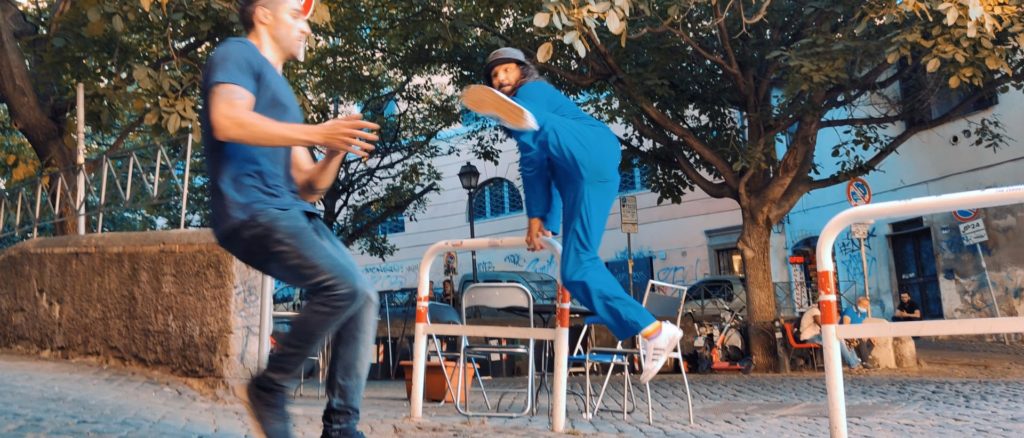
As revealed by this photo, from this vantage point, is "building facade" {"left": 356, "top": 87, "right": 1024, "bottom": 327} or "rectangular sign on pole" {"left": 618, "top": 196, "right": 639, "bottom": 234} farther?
"building facade" {"left": 356, "top": 87, "right": 1024, "bottom": 327}

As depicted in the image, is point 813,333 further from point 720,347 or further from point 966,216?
point 966,216

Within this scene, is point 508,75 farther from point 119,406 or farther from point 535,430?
point 119,406

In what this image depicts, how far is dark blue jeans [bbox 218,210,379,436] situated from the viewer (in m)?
2.75

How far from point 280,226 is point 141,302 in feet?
14.3

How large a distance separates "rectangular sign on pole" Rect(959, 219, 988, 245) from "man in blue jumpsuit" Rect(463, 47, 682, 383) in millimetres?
14027

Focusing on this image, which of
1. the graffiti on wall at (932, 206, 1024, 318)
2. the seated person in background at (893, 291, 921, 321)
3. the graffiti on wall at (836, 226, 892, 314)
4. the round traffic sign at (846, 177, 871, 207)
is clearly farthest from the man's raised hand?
the graffiti on wall at (836, 226, 892, 314)

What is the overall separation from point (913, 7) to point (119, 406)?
7.12m

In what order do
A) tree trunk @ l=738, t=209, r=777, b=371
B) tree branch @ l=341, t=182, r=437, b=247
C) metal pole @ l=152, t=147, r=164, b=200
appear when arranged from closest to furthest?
metal pole @ l=152, t=147, r=164, b=200, tree trunk @ l=738, t=209, r=777, b=371, tree branch @ l=341, t=182, r=437, b=247

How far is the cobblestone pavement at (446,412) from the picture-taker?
4691 mm

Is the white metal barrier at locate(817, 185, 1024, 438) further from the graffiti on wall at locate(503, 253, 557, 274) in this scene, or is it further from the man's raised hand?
the graffiti on wall at locate(503, 253, 557, 274)

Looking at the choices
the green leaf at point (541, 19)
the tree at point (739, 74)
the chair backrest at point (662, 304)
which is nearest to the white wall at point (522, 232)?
the tree at point (739, 74)

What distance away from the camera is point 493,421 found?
5746mm

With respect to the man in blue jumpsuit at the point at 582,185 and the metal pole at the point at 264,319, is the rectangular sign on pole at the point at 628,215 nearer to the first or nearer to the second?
the metal pole at the point at 264,319

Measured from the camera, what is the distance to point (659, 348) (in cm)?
428
